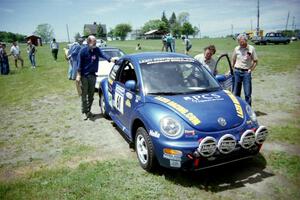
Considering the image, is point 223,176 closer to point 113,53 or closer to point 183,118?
point 183,118

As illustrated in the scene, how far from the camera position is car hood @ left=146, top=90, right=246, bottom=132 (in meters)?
3.82

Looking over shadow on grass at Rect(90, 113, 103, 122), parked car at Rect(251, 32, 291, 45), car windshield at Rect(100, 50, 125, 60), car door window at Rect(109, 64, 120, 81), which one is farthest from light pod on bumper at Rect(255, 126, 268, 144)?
parked car at Rect(251, 32, 291, 45)

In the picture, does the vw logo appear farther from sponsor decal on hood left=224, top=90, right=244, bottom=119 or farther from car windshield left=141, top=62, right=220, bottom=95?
car windshield left=141, top=62, right=220, bottom=95

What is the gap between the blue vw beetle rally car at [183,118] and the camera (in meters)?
3.70

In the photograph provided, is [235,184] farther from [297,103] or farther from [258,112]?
[297,103]

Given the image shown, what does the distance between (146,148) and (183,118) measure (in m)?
0.80

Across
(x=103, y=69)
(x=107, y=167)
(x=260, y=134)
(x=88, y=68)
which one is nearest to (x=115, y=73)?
(x=88, y=68)

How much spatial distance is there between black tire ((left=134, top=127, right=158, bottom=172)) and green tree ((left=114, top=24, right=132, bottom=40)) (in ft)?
457

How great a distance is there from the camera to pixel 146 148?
4.23 meters

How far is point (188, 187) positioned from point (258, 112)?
14.0 ft

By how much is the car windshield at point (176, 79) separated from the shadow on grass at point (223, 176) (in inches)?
51.3

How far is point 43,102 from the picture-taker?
9938 mm

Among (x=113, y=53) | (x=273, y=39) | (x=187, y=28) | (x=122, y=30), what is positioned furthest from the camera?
(x=122, y=30)

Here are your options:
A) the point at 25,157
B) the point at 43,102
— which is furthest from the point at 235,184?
the point at 43,102
